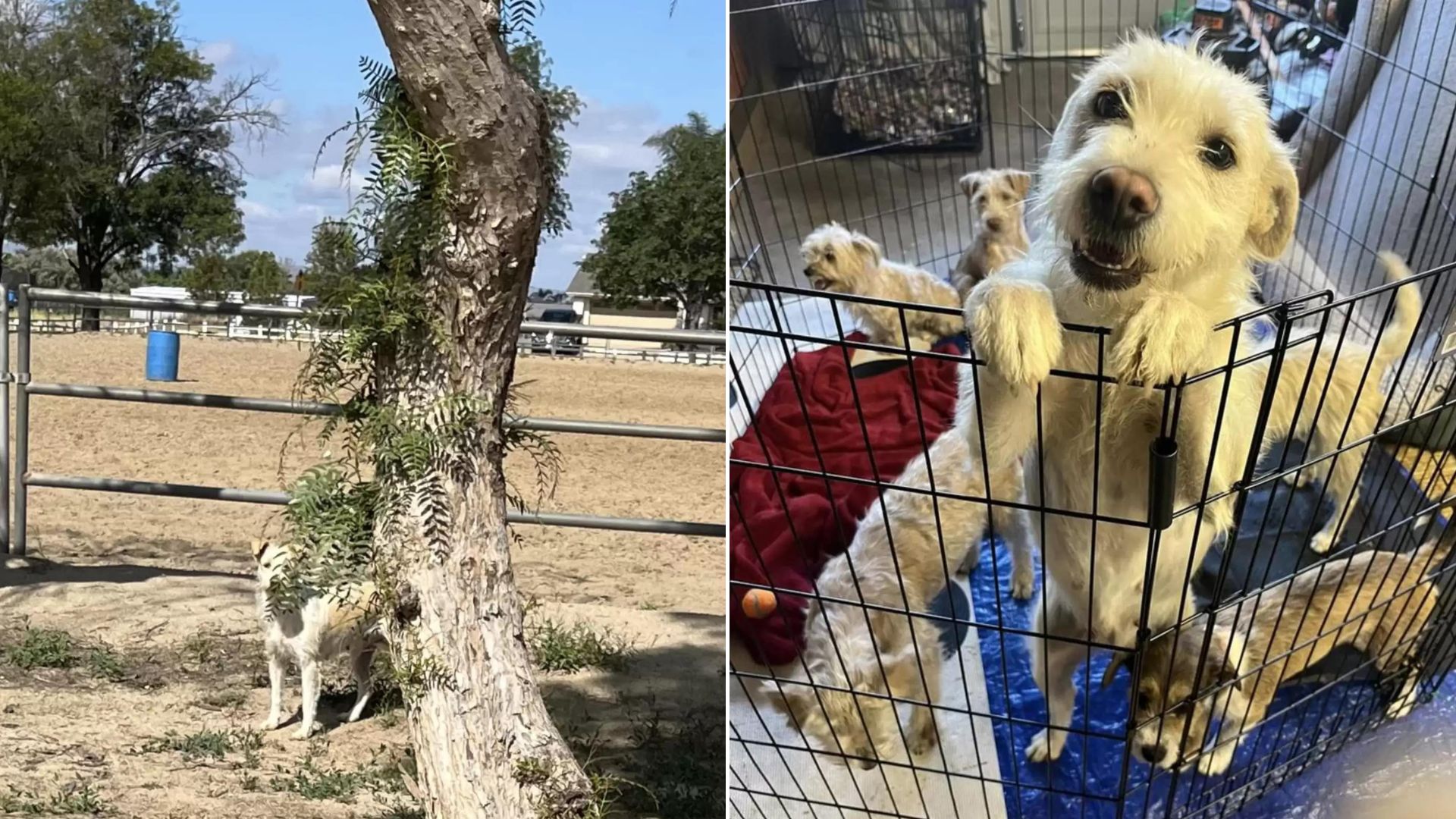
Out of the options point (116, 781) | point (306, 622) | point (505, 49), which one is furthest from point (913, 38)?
point (116, 781)

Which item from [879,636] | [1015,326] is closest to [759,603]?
[879,636]

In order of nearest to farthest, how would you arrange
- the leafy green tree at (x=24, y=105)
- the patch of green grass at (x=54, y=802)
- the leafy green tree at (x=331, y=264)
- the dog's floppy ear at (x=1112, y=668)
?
the dog's floppy ear at (x=1112, y=668)
the leafy green tree at (x=331, y=264)
the patch of green grass at (x=54, y=802)
the leafy green tree at (x=24, y=105)

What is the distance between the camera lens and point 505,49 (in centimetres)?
148

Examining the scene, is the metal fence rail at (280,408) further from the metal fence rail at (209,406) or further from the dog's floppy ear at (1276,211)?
the dog's floppy ear at (1276,211)

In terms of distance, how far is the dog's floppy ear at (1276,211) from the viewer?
1.22 meters

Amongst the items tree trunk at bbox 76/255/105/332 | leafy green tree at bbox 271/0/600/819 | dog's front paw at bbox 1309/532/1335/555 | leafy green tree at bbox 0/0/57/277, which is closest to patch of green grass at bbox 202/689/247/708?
leafy green tree at bbox 271/0/600/819

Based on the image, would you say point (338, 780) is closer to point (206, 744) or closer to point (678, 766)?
point (206, 744)

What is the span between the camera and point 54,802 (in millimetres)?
1886

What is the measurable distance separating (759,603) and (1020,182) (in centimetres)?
57

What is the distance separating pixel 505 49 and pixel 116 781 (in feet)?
4.51

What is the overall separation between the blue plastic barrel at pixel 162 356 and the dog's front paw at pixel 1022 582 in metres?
7.01

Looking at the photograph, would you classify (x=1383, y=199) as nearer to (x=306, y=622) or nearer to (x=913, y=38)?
(x=913, y=38)

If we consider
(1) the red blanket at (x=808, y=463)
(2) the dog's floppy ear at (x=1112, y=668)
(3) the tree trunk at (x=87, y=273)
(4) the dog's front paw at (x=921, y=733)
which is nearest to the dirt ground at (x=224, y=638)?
(1) the red blanket at (x=808, y=463)

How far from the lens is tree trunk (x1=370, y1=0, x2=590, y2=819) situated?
1.48 metres
